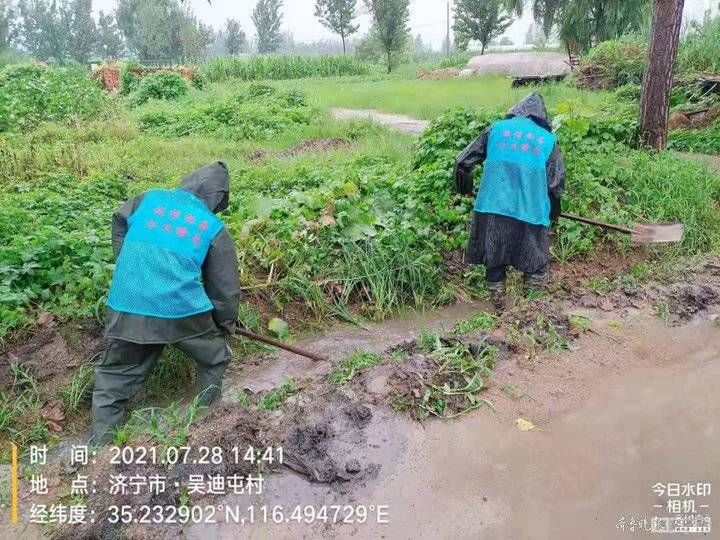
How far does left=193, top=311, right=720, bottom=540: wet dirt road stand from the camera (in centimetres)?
277

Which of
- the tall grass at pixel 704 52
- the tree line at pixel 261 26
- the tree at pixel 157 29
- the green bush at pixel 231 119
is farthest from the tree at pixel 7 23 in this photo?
the tall grass at pixel 704 52

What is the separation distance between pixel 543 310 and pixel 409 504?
2.12m

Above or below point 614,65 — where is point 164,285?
below

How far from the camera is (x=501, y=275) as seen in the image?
16.9 feet

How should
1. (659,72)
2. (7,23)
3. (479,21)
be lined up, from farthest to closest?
(7,23)
(479,21)
(659,72)

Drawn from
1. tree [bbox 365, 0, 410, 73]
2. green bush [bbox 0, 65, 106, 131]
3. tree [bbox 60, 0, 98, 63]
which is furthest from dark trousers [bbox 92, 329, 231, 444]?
tree [bbox 60, 0, 98, 63]

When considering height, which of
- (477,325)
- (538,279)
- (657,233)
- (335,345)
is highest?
(657,233)

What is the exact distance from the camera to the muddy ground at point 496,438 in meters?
2.80

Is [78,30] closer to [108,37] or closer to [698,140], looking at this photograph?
[108,37]

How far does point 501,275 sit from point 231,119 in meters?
8.83

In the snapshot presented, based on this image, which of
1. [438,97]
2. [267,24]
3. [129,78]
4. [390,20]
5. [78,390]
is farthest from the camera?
[267,24]

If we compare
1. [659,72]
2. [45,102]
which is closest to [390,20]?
[45,102]

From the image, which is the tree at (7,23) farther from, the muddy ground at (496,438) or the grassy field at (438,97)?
the muddy ground at (496,438)

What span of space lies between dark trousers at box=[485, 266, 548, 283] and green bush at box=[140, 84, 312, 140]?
710 cm
